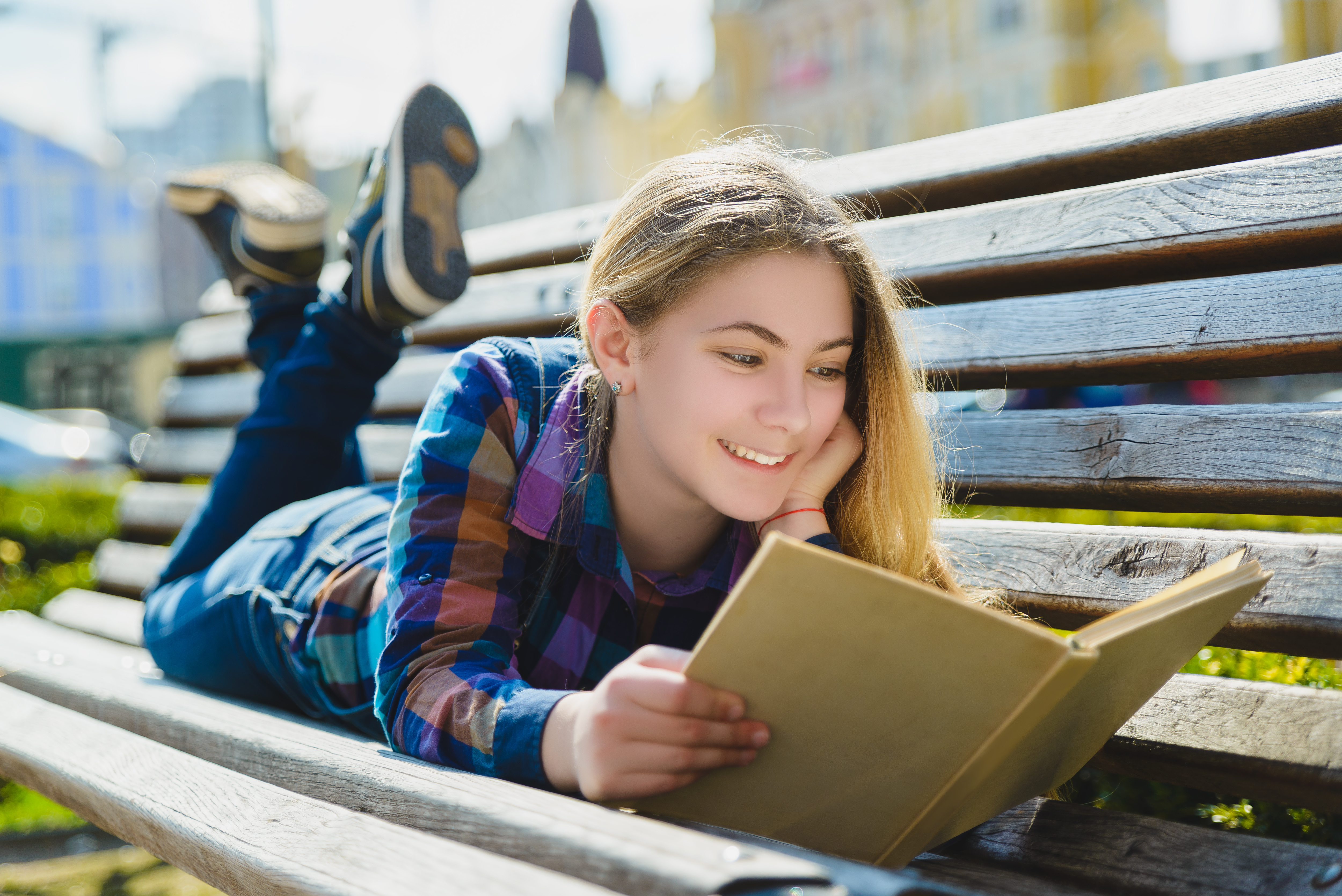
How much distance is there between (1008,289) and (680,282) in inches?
31.8

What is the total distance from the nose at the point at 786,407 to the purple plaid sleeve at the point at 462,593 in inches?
16.4

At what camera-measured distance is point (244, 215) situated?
2535mm

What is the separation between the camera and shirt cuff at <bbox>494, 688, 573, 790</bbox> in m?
1.11

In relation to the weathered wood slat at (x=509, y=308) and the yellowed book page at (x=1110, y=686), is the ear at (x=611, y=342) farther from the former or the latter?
the weathered wood slat at (x=509, y=308)

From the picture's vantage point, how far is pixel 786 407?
50.8 inches

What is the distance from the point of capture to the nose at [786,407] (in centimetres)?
128

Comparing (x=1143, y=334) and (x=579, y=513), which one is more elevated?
(x=1143, y=334)

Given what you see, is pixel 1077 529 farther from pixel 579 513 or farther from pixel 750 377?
pixel 579 513

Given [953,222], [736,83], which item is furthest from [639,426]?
[736,83]

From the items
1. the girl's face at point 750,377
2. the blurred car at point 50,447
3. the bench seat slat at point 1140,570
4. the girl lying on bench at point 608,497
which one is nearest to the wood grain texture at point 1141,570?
the bench seat slat at point 1140,570

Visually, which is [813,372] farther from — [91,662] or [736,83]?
[736,83]

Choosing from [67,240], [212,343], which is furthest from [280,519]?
[67,240]

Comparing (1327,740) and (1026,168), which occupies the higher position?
(1026,168)

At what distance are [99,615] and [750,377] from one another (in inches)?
103
